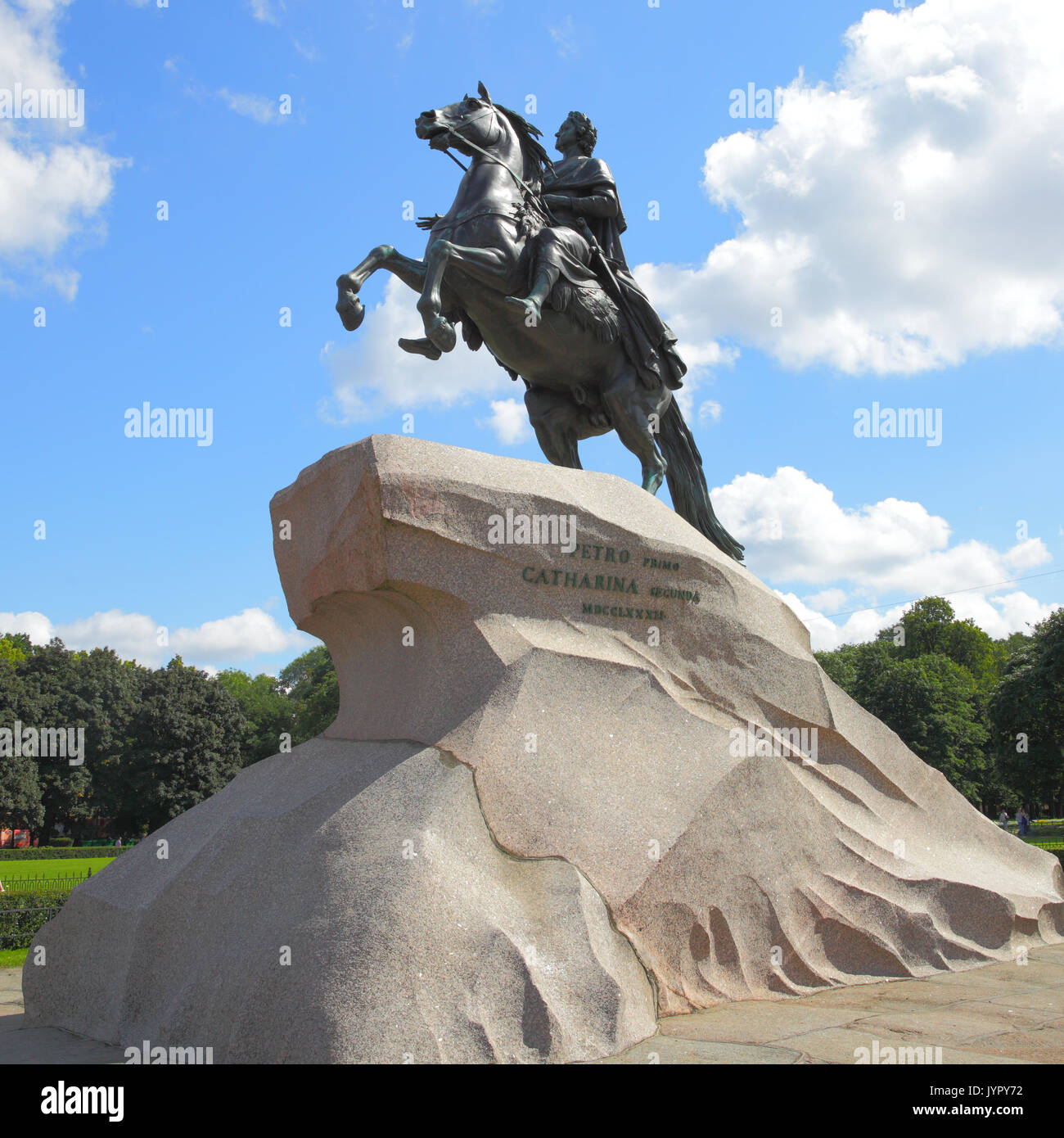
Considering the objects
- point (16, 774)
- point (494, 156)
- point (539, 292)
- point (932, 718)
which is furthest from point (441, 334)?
point (16, 774)

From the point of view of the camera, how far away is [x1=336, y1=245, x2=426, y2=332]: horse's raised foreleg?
7.59m

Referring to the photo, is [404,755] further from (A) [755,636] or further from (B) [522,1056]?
(A) [755,636]

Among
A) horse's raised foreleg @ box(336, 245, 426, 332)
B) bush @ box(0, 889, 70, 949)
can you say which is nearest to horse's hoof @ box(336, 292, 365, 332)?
horse's raised foreleg @ box(336, 245, 426, 332)

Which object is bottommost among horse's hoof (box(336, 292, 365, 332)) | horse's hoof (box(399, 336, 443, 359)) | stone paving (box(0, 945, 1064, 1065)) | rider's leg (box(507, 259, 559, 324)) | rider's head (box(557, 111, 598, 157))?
stone paving (box(0, 945, 1064, 1065))

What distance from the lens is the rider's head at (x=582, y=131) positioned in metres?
10.7

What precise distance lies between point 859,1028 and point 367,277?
20.1ft

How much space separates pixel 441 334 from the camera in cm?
764

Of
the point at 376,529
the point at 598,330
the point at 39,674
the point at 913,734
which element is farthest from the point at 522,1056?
the point at 39,674

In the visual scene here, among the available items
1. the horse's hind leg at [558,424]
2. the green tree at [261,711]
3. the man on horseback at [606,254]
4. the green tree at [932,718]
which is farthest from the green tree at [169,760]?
the man on horseback at [606,254]

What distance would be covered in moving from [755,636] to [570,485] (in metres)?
1.70

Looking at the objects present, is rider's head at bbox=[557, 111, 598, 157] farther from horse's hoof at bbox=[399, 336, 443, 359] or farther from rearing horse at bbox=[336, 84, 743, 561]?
horse's hoof at bbox=[399, 336, 443, 359]

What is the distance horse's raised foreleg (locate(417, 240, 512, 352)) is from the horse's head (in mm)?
1025

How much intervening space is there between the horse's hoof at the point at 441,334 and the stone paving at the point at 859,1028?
4.87 m

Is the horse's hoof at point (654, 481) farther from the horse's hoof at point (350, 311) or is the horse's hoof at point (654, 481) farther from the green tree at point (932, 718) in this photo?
the green tree at point (932, 718)
